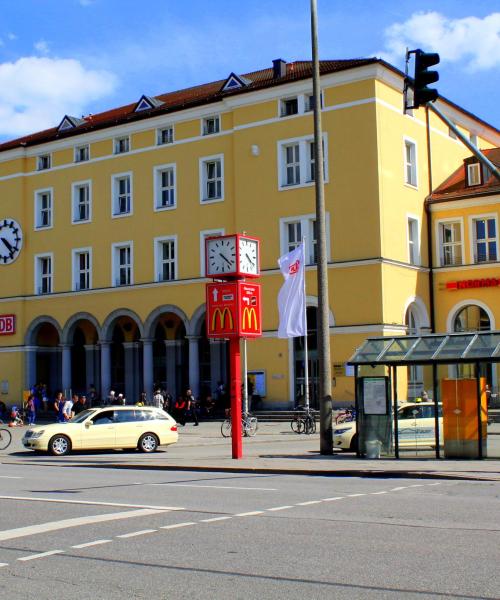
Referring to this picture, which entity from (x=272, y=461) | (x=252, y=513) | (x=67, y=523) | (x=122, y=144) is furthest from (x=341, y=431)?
(x=122, y=144)

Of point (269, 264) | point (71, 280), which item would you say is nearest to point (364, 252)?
point (269, 264)

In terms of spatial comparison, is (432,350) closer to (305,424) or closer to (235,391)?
(235,391)

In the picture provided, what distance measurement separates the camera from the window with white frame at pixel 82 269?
5322 centimetres

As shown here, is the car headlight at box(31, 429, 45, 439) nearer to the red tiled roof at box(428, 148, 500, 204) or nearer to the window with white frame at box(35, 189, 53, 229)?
the red tiled roof at box(428, 148, 500, 204)

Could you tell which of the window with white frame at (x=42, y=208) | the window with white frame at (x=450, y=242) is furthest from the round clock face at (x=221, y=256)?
the window with white frame at (x=42, y=208)

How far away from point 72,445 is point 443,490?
14765 millimetres

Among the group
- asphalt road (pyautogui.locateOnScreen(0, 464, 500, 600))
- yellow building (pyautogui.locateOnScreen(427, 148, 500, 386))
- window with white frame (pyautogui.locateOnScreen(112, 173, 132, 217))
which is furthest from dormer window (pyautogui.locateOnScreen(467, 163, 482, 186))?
asphalt road (pyautogui.locateOnScreen(0, 464, 500, 600))

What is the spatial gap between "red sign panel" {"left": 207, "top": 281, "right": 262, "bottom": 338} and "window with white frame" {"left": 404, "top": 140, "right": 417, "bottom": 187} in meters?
24.5

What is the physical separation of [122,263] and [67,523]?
4101 centimetres

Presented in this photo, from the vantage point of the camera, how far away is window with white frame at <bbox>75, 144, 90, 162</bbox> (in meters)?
53.9

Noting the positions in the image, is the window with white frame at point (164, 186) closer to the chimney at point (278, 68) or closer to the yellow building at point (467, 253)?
the chimney at point (278, 68)

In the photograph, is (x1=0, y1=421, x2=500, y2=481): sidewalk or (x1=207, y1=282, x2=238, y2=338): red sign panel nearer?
(x1=0, y1=421, x2=500, y2=481): sidewalk

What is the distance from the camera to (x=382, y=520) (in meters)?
11.6

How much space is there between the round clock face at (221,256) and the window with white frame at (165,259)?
27.1 m
